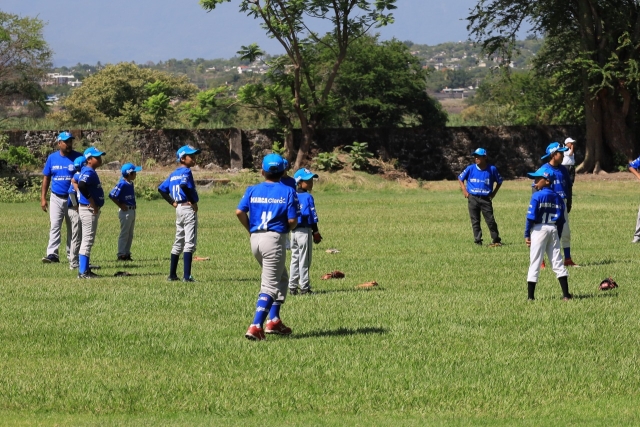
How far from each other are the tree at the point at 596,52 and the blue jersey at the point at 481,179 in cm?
2402

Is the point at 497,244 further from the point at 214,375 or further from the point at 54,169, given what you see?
the point at 214,375

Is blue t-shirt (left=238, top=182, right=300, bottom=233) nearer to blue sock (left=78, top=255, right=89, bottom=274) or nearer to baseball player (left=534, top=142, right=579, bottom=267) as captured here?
blue sock (left=78, top=255, right=89, bottom=274)

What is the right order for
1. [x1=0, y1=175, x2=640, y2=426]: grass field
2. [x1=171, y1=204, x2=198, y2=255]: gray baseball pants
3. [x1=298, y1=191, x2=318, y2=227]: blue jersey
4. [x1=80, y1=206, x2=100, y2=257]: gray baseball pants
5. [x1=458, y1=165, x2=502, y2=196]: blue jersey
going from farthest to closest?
[x1=458, y1=165, x2=502, y2=196]: blue jersey
[x1=80, y1=206, x2=100, y2=257]: gray baseball pants
[x1=171, y1=204, x2=198, y2=255]: gray baseball pants
[x1=298, y1=191, x2=318, y2=227]: blue jersey
[x1=0, y1=175, x2=640, y2=426]: grass field

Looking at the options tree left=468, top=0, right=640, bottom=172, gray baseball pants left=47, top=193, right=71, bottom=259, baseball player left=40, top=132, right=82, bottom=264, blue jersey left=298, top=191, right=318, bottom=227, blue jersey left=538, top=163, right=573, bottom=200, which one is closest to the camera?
blue jersey left=298, top=191, right=318, bottom=227

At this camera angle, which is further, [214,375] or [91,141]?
[91,141]

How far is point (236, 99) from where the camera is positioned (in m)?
45.8

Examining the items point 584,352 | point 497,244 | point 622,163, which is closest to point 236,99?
point 622,163

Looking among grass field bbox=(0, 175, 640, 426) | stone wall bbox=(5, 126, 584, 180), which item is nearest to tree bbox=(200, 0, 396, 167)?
stone wall bbox=(5, 126, 584, 180)

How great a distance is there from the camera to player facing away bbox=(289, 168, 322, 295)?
13.6 m

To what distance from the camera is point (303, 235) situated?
547 inches

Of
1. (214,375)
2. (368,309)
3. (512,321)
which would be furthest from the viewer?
(368,309)

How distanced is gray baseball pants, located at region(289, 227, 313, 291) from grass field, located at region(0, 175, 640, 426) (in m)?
0.46

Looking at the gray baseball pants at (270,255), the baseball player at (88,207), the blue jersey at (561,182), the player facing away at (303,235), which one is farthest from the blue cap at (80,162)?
the blue jersey at (561,182)

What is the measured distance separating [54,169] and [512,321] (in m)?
9.45
